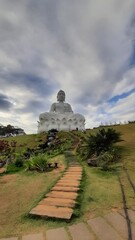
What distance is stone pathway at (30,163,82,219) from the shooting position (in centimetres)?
362

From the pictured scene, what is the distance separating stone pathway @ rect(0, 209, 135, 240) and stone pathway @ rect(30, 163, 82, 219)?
353mm

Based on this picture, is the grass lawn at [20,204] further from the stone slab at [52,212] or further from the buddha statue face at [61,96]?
the buddha statue face at [61,96]

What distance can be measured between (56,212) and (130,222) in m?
1.22

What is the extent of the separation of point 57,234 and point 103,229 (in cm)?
68

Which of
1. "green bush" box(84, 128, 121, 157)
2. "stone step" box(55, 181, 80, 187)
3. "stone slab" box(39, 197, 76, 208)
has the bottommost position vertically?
"stone slab" box(39, 197, 76, 208)

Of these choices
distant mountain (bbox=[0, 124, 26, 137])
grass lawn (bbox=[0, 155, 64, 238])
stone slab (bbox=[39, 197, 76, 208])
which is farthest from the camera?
distant mountain (bbox=[0, 124, 26, 137])

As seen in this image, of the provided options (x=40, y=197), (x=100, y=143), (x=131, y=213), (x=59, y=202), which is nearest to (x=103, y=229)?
(x=131, y=213)

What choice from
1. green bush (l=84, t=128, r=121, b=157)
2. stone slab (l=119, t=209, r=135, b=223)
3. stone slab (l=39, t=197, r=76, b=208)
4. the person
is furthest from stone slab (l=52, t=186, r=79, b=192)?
the person

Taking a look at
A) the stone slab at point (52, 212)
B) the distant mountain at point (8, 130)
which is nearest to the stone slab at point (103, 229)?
the stone slab at point (52, 212)

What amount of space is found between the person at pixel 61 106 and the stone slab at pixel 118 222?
50.9m

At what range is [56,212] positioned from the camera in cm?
364

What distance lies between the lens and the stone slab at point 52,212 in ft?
11.6

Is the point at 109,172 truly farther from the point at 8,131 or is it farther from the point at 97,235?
the point at 8,131

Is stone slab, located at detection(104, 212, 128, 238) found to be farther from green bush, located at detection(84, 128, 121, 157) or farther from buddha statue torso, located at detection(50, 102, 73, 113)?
buddha statue torso, located at detection(50, 102, 73, 113)
